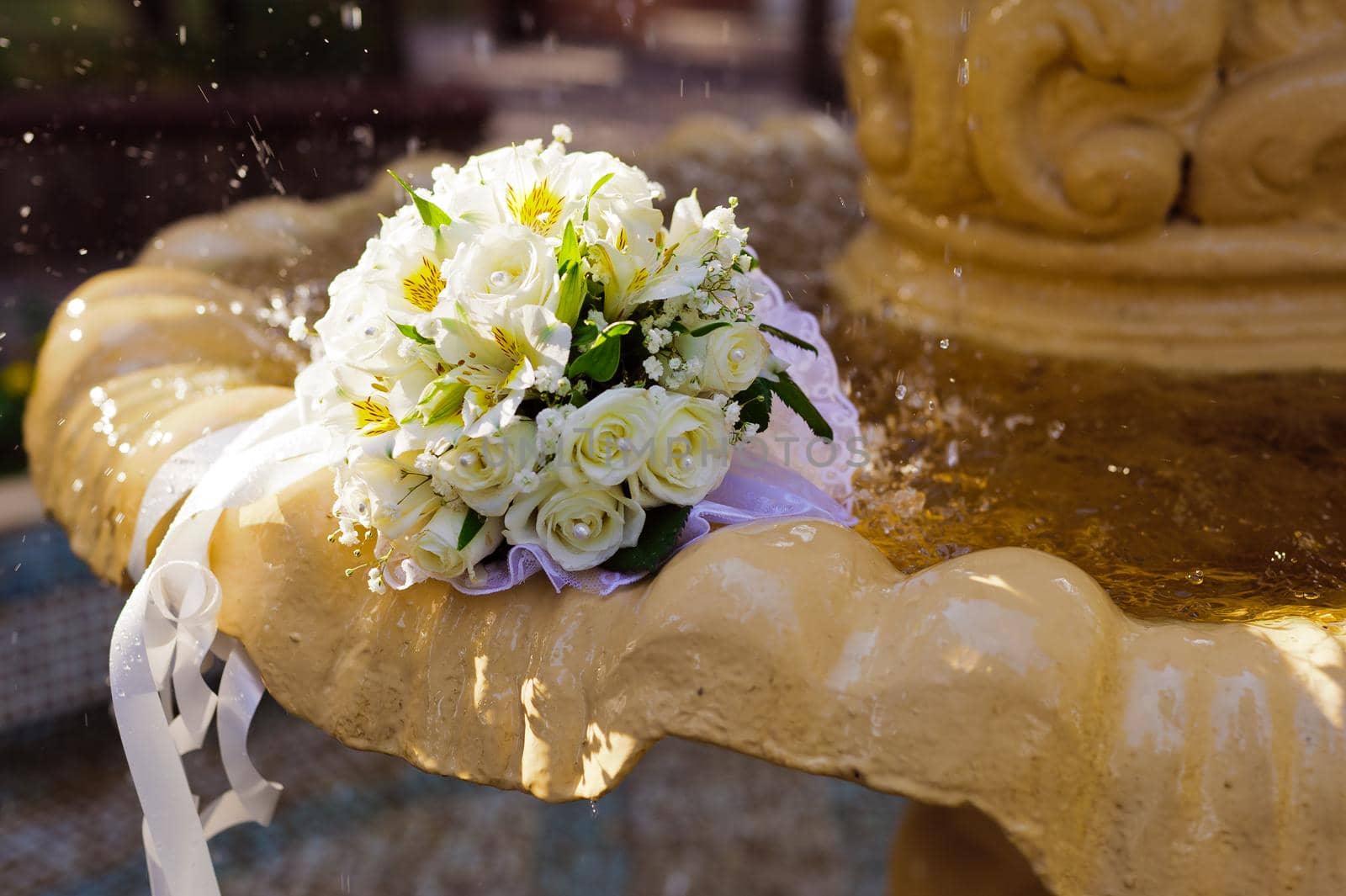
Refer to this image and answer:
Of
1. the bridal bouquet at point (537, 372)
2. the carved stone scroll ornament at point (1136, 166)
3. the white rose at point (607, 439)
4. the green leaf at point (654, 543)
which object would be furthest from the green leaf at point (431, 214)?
the carved stone scroll ornament at point (1136, 166)

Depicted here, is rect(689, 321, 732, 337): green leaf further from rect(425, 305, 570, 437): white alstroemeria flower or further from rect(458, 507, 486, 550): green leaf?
rect(458, 507, 486, 550): green leaf

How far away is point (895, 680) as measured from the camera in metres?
0.97

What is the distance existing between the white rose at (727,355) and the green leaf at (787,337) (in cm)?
14

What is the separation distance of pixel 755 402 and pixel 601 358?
0.18 meters

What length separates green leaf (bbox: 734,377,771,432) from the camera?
1167mm

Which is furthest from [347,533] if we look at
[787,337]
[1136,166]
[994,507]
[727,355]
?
[1136,166]

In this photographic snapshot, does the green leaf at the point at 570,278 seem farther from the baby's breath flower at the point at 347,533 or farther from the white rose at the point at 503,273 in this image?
the baby's breath flower at the point at 347,533

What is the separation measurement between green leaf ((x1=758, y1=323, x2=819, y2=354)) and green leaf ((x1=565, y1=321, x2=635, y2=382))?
24 centimetres

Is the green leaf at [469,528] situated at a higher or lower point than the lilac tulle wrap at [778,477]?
higher

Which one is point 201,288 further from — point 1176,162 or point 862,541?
point 1176,162

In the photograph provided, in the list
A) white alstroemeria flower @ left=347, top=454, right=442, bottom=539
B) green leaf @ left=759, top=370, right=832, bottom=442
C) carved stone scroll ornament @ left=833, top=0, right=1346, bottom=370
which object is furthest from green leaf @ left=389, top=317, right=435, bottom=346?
carved stone scroll ornament @ left=833, top=0, right=1346, bottom=370

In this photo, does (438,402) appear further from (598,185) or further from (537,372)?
(598,185)

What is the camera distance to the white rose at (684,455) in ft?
3.51

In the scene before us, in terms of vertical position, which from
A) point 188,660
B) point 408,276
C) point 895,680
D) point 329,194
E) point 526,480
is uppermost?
point 408,276
